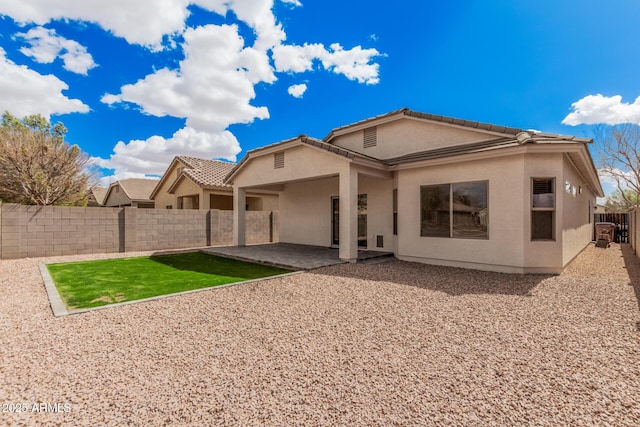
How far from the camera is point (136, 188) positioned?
2973 centimetres

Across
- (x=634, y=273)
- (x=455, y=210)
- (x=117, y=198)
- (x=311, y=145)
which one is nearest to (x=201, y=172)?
(x=311, y=145)

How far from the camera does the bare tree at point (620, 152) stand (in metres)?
23.1

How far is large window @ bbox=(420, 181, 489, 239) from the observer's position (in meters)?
8.35

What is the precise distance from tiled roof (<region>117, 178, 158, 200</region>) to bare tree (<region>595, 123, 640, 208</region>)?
140 ft

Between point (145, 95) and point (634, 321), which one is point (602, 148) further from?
point (145, 95)

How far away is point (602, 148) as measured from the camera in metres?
24.5

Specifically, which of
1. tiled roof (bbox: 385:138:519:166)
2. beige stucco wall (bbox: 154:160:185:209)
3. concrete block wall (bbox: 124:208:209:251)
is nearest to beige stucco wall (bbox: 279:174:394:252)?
tiled roof (bbox: 385:138:519:166)

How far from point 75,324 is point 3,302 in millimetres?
2710

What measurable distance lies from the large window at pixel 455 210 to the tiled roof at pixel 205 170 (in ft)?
42.5

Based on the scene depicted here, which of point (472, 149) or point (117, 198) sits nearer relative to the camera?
point (472, 149)

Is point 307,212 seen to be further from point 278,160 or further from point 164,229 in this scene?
point 164,229

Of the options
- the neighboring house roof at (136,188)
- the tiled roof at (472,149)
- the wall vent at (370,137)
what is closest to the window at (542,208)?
the tiled roof at (472,149)

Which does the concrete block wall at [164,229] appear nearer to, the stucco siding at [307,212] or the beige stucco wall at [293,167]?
the beige stucco wall at [293,167]

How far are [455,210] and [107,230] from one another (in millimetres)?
14357
